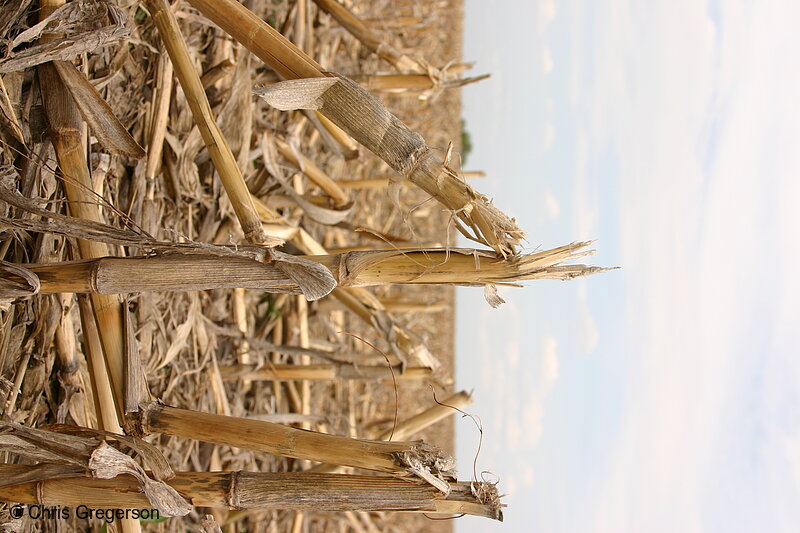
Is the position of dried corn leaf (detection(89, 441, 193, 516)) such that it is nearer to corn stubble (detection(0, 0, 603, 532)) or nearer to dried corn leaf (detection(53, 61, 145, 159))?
corn stubble (detection(0, 0, 603, 532))

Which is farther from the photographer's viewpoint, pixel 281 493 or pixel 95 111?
pixel 95 111

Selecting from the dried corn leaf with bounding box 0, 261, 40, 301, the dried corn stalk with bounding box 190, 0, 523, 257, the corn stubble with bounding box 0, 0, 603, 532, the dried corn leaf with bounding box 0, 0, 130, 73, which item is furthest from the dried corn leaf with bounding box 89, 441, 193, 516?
the dried corn leaf with bounding box 0, 0, 130, 73

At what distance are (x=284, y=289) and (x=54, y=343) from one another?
59 centimetres

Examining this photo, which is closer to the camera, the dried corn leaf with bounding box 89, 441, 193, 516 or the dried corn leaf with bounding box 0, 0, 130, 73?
the dried corn leaf with bounding box 89, 441, 193, 516

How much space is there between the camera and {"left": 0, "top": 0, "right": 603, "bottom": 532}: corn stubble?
0.78m

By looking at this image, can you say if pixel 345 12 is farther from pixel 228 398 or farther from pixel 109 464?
pixel 109 464

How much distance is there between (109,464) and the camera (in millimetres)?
790

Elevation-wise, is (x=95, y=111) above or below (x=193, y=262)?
above

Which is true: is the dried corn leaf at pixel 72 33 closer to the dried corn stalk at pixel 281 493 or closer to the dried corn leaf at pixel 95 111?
the dried corn leaf at pixel 95 111

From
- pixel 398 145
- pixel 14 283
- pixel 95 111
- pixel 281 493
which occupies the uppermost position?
pixel 95 111

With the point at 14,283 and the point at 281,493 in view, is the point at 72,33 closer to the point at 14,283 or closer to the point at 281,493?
the point at 14,283

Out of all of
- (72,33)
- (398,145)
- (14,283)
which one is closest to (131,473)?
(14,283)

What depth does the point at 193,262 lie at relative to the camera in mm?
778

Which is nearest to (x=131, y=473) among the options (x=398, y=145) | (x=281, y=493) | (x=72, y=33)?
(x=281, y=493)
